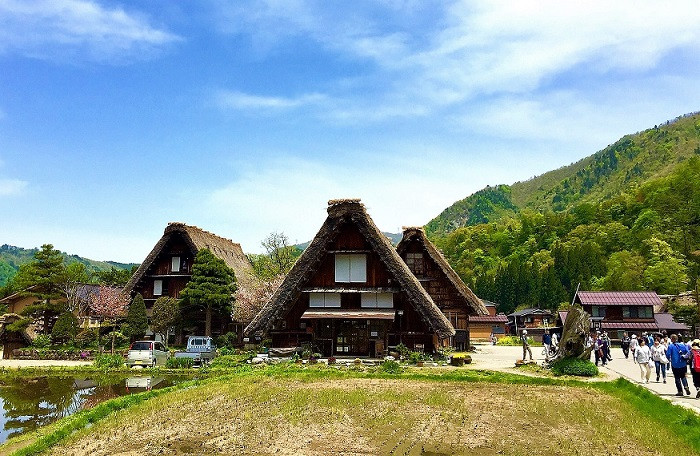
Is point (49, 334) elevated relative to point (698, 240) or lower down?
lower down

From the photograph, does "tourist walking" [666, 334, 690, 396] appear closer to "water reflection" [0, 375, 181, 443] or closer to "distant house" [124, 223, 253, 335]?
"water reflection" [0, 375, 181, 443]

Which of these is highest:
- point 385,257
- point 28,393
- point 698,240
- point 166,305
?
point 698,240

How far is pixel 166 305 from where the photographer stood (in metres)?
39.5

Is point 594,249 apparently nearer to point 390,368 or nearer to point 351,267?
point 351,267

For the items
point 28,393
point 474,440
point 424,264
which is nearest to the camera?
point 474,440

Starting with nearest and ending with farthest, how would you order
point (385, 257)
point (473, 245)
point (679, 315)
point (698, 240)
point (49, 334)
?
point (385, 257)
point (49, 334)
point (679, 315)
point (698, 240)
point (473, 245)

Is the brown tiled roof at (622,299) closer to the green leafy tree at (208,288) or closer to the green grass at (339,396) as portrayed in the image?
the green leafy tree at (208,288)

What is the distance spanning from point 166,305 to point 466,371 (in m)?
24.8

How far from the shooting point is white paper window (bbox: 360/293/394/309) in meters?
28.8

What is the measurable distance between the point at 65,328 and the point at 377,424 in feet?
104

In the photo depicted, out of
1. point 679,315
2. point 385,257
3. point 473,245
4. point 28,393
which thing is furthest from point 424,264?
point 473,245

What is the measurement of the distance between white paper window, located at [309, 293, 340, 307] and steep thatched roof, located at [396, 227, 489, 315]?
828 cm

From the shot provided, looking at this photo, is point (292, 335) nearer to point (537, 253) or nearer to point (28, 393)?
point (28, 393)

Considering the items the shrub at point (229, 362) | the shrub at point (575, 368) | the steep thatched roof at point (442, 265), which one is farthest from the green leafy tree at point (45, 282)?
the shrub at point (575, 368)
